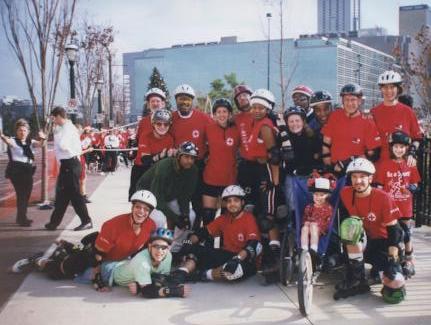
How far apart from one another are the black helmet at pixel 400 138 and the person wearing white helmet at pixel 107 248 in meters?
2.58

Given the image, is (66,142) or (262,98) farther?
(66,142)

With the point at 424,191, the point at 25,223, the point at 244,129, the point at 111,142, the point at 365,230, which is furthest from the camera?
the point at 111,142

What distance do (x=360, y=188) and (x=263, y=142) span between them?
1191 mm

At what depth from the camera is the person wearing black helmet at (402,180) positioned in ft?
18.1

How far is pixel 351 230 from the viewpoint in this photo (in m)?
4.68

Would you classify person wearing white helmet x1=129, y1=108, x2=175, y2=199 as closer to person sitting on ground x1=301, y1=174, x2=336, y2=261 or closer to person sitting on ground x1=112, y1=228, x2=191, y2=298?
person sitting on ground x1=112, y1=228, x2=191, y2=298

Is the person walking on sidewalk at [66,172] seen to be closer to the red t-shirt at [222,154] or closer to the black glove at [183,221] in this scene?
the black glove at [183,221]

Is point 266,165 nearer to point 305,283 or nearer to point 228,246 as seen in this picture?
point 228,246

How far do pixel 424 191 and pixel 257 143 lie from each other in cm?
337

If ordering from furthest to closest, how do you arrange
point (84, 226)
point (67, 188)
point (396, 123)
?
point (84, 226) < point (67, 188) < point (396, 123)

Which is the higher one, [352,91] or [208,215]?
[352,91]

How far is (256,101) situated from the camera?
18.7 ft

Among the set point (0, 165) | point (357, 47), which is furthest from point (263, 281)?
point (357, 47)

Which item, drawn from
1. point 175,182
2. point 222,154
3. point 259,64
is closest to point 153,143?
point 175,182
